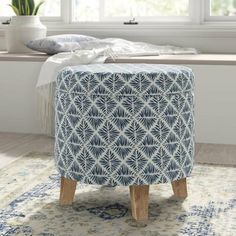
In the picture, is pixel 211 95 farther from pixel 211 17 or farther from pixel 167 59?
pixel 211 17

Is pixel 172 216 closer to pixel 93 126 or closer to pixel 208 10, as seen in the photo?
pixel 93 126

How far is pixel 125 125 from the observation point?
1.73 metres

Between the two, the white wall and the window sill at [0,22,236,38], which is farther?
the window sill at [0,22,236,38]

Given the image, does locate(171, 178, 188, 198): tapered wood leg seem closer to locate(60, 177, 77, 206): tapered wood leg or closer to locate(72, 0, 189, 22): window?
locate(60, 177, 77, 206): tapered wood leg

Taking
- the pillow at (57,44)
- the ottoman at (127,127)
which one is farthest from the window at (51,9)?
the ottoman at (127,127)

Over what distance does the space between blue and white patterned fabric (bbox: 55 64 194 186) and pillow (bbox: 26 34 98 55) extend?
139 cm

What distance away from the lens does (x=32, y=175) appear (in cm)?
229

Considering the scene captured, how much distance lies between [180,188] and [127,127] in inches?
14.7

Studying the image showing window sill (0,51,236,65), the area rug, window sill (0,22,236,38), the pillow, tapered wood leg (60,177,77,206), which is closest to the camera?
the area rug

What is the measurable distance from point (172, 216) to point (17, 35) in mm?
2014

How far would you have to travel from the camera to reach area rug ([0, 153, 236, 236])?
168 centimetres

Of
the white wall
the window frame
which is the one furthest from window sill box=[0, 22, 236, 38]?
the white wall

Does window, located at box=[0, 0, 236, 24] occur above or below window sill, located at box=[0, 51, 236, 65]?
above

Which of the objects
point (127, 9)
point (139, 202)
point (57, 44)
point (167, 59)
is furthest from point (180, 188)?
point (127, 9)
